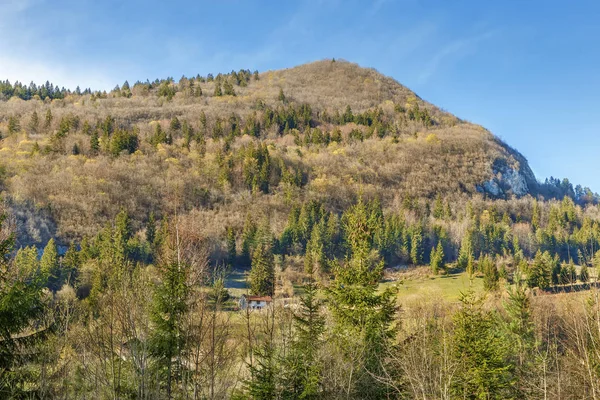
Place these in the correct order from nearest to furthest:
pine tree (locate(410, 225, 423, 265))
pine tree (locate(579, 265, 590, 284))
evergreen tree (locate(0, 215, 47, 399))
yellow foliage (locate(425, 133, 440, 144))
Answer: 1. evergreen tree (locate(0, 215, 47, 399))
2. pine tree (locate(579, 265, 590, 284))
3. pine tree (locate(410, 225, 423, 265))
4. yellow foliage (locate(425, 133, 440, 144))

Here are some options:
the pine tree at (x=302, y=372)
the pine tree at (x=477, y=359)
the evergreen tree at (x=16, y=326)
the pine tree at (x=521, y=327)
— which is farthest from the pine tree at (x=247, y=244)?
the evergreen tree at (x=16, y=326)

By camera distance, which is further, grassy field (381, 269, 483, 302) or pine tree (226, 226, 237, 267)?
pine tree (226, 226, 237, 267)

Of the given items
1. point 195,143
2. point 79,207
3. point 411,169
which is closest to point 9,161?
point 79,207

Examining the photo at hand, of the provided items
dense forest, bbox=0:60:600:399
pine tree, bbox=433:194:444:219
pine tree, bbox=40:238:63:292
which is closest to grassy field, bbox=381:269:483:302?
dense forest, bbox=0:60:600:399

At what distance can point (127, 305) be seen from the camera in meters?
11.2

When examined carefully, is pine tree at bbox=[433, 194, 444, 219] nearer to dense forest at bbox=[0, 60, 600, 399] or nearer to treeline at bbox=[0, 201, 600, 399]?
dense forest at bbox=[0, 60, 600, 399]

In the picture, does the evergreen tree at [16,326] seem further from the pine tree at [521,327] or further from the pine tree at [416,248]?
the pine tree at [416,248]

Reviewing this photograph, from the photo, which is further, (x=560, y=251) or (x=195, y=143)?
(x=195, y=143)

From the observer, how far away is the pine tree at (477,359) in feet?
46.5

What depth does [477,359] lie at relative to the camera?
14.6 meters

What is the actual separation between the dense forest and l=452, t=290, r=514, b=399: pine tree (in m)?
0.08

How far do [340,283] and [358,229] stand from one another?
2719 millimetres

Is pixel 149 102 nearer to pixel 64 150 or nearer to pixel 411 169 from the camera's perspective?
pixel 64 150

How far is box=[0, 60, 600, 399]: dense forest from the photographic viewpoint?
13391 millimetres
